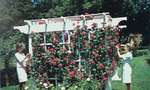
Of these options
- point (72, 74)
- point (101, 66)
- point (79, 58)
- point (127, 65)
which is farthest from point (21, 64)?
point (127, 65)

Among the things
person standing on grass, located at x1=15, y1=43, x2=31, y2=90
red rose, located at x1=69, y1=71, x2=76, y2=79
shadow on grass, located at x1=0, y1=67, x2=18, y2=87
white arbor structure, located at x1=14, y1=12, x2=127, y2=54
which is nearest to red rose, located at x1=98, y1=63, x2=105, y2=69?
red rose, located at x1=69, y1=71, x2=76, y2=79

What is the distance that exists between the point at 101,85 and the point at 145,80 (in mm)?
4945

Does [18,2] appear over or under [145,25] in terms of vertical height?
over

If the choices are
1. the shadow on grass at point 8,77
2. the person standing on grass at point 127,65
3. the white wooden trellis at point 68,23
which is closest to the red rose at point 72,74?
the white wooden trellis at point 68,23

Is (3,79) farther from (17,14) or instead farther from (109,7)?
(17,14)

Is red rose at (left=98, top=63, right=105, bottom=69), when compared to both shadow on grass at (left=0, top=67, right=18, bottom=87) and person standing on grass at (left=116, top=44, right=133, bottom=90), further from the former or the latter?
shadow on grass at (left=0, top=67, right=18, bottom=87)

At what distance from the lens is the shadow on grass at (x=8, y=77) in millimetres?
15906

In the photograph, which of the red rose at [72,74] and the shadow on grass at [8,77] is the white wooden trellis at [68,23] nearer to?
the red rose at [72,74]

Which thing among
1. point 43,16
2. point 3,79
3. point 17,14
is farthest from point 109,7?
point 3,79

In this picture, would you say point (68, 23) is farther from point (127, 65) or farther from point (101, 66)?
point (127, 65)

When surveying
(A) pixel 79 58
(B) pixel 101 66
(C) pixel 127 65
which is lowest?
(C) pixel 127 65

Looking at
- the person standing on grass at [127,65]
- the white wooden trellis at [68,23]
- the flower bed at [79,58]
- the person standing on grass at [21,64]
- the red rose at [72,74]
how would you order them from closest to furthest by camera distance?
the red rose at [72,74] < the flower bed at [79,58] < the white wooden trellis at [68,23] < the person standing on grass at [21,64] < the person standing on grass at [127,65]

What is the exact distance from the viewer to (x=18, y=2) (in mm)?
45594

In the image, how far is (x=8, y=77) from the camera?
16.2m
